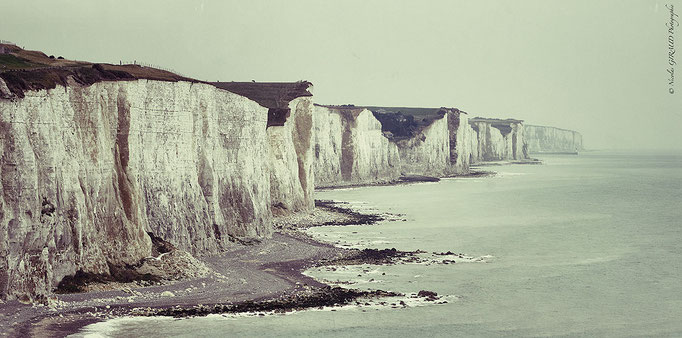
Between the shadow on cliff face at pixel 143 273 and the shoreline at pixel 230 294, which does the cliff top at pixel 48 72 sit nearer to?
the shadow on cliff face at pixel 143 273

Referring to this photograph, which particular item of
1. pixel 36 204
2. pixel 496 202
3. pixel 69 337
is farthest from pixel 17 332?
pixel 496 202

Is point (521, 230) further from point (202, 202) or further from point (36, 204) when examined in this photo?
point (36, 204)

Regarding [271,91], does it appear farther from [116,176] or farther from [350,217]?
[116,176]

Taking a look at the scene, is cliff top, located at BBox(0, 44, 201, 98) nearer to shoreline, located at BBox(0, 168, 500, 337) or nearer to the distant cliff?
shoreline, located at BBox(0, 168, 500, 337)

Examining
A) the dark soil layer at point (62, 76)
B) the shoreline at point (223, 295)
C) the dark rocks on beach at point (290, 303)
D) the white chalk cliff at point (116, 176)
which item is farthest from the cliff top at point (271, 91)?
the dark rocks on beach at point (290, 303)

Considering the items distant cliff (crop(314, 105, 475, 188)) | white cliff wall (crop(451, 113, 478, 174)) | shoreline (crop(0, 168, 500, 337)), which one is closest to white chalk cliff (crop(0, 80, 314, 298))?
shoreline (crop(0, 168, 500, 337))

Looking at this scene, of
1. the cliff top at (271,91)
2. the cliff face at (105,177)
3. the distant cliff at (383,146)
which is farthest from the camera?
the distant cliff at (383,146)

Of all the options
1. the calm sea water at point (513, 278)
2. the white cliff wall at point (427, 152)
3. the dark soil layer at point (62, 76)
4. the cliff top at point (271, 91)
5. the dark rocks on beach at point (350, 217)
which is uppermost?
the cliff top at point (271, 91)
